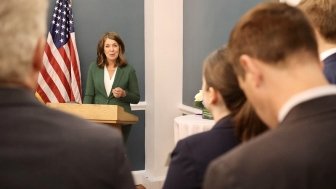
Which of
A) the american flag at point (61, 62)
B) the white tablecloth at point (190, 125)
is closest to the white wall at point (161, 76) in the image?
the american flag at point (61, 62)

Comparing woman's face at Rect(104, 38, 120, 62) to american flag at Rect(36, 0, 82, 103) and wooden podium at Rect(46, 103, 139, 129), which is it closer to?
american flag at Rect(36, 0, 82, 103)

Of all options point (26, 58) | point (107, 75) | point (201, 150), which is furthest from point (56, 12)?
point (26, 58)

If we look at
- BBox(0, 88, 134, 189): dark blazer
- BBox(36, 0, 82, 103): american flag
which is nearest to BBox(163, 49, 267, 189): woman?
BBox(0, 88, 134, 189): dark blazer

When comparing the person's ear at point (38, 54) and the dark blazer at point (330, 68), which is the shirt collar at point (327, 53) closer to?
the dark blazer at point (330, 68)

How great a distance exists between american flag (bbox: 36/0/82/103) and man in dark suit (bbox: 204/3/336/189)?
430 centimetres

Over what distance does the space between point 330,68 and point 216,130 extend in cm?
62

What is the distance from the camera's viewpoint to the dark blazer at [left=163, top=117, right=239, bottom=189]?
67.4 inches

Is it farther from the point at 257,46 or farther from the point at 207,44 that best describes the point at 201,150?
the point at 207,44

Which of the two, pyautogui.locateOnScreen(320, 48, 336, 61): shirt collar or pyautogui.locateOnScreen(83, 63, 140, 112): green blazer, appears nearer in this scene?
pyautogui.locateOnScreen(320, 48, 336, 61): shirt collar

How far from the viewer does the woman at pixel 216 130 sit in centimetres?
170

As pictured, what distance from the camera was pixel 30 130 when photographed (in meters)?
1.03

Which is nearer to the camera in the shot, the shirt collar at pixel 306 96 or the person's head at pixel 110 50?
the shirt collar at pixel 306 96

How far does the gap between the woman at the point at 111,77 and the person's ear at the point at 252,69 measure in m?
3.88

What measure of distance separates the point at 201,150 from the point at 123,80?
3.44 metres
